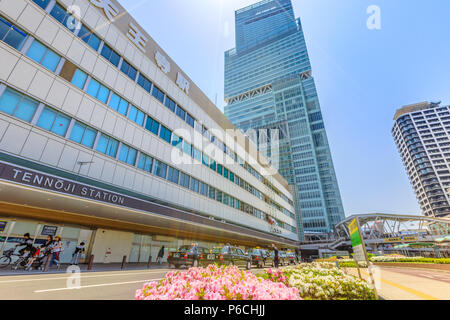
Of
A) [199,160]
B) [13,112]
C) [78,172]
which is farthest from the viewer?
[199,160]

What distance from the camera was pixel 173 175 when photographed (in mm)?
17938

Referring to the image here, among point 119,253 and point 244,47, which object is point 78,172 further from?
point 244,47

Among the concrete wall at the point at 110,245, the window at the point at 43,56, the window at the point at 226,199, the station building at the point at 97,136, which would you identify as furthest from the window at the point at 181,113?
the concrete wall at the point at 110,245

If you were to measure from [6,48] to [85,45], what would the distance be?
436 cm

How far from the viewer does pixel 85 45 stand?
13.2m

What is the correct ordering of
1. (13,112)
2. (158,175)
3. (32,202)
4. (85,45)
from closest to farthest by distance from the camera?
(13,112)
(32,202)
(85,45)
(158,175)

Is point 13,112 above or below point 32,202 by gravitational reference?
above

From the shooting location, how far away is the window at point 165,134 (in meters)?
17.9

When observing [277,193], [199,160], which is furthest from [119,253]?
[277,193]

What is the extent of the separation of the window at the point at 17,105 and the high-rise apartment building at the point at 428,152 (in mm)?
136421

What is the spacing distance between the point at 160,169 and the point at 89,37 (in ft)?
34.2

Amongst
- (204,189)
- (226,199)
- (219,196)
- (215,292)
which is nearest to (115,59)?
(204,189)

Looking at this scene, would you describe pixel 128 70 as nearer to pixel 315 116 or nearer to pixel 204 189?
pixel 204 189

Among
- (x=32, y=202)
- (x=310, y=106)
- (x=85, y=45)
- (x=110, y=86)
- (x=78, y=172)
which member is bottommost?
(x=32, y=202)
